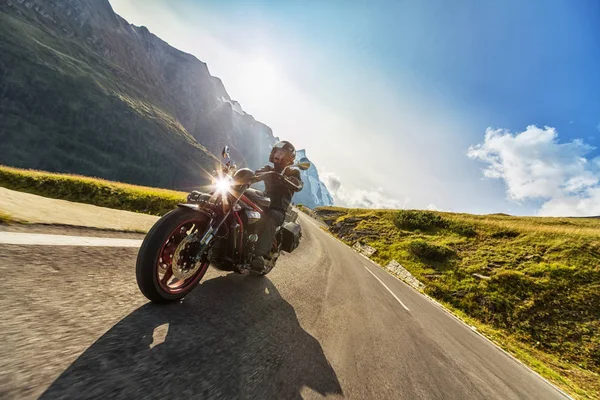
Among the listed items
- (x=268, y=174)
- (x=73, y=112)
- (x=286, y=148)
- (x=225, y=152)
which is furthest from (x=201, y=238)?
→ (x=73, y=112)

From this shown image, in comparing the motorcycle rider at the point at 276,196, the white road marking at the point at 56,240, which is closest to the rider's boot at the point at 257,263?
the motorcycle rider at the point at 276,196

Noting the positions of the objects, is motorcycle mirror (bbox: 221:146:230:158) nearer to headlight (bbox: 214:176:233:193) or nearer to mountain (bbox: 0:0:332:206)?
headlight (bbox: 214:176:233:193)

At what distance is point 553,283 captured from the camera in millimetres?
12562

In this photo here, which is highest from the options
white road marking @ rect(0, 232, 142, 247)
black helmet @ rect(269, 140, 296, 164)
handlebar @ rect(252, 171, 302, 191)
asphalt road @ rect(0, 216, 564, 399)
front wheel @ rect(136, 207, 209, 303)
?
black helmet @ rect(269, 140, 296, 164)

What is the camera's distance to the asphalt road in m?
1.50

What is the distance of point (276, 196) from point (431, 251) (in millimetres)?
18363

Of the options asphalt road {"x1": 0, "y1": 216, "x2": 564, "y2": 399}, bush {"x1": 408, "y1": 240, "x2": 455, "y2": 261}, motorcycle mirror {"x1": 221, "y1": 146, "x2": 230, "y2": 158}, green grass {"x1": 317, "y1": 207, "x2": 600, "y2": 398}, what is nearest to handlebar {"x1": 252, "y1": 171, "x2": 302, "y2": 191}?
motorcycle mirror {"x1": 221, "y1": 146, "x2": 230, "y2": 158}

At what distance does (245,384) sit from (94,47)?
254593 mm

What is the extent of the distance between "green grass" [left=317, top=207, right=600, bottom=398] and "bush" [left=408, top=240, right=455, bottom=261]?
7 cm

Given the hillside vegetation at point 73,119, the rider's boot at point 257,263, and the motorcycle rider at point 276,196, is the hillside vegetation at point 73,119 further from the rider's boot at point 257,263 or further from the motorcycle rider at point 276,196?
the rider's boot at point 257,263

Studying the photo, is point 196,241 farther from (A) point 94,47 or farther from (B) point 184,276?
(A) point 94,47

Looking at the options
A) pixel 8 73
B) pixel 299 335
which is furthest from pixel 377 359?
pixel 8 73

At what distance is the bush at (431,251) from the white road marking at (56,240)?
1987 centimetres

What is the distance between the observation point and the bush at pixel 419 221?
26969mm
